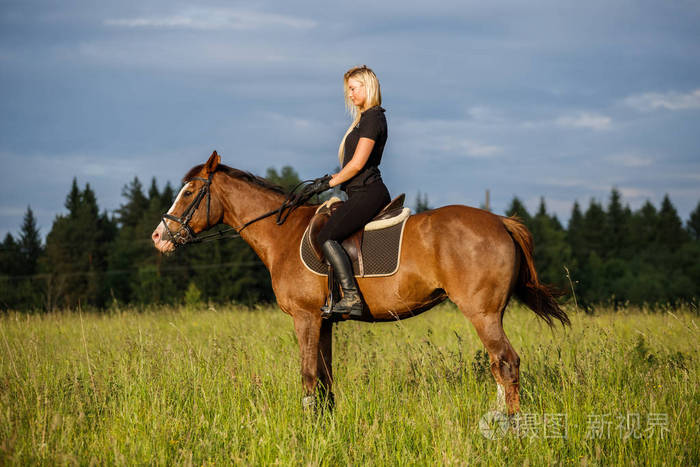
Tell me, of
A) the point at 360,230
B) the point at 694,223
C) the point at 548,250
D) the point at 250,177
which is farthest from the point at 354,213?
the point at 694,223

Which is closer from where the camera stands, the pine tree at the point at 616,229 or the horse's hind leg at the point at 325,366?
the horse's hind leg at the point at 325,366

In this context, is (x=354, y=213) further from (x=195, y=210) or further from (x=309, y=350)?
(x=195, y=210)

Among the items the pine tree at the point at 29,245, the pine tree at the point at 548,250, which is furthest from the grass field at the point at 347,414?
the pine tree at the point at 29,245

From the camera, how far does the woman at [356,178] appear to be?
19.1 feet

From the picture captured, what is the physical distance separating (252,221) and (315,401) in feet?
7.61

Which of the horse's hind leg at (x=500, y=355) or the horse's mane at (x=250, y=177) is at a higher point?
the horse's mane at (x=250, y=177)

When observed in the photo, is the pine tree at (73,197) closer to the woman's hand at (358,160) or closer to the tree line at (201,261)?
the tree line at (201,261)

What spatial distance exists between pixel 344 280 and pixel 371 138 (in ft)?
5.20

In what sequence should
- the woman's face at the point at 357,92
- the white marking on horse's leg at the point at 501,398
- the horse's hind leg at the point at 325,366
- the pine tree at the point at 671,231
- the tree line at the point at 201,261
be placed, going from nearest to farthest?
the white marking on horse's leg at the point at 501,398
the horse's hind leg at the point at 325,366
the woman's face at the point at 357,92
the tree line at the point at 201,261
the pine tree at the point at 671,231

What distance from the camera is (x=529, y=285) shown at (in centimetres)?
583

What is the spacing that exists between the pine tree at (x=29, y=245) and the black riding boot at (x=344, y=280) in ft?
309

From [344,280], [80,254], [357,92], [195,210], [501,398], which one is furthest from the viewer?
[80,254]

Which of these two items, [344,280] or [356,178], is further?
[356,178]

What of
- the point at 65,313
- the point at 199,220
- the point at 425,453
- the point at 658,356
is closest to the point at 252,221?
the point at 199,220
